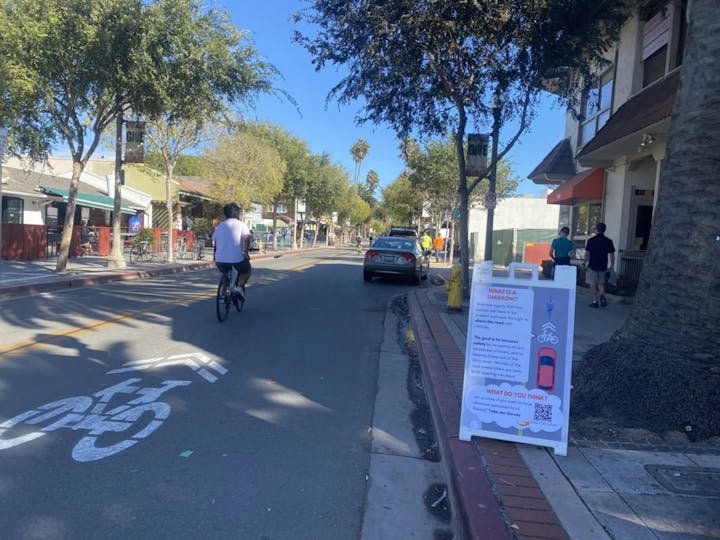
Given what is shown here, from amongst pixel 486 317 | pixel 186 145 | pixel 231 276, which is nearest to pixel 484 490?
pixel 486 317

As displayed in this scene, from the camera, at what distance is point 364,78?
1203 centimetres

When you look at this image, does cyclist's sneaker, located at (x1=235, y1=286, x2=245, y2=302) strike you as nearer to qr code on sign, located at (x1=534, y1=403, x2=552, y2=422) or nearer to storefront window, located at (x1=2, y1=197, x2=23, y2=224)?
qr code on sign, located at (x1=534, y1=403, x2=552, y2=422)

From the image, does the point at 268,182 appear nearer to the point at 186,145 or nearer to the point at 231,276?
the point at 186,145

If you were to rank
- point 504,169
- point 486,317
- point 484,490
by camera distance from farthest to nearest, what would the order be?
point 504,169 → point 486,317 → point 484,490

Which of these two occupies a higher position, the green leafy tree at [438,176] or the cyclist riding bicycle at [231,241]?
the green leafy tree at [438,176]

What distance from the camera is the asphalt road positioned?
3.42m

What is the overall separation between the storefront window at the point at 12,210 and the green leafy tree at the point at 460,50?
1972cm

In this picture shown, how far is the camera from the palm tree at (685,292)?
4465mm

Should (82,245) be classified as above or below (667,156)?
below

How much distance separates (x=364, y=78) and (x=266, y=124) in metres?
29.0

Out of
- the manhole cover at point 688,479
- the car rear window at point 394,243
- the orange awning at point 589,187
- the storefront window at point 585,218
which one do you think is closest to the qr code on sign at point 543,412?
the manhole cover at point 688,479

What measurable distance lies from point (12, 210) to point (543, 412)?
27.8m

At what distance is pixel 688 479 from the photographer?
12.5ft

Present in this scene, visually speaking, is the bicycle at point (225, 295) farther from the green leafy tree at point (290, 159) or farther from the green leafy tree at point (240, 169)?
the green leafy tree at point (290, 159)
